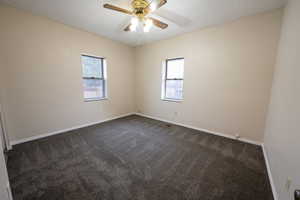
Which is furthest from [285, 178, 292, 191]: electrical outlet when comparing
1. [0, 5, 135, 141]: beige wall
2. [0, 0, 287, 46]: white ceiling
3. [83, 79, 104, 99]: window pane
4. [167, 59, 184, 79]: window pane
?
[83, 79, 104, 99]: window pane

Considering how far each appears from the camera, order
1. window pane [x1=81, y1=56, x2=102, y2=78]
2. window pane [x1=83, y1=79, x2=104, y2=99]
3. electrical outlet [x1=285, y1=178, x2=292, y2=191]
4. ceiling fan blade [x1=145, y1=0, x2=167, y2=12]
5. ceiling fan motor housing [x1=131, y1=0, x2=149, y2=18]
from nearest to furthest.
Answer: electrical outlet [x1=285, y1=178, x2=292, y2=191]
ceiling fan blade [x1=145, y1=0, x2=167, y2=12]
ceiling fan motor housing [x1=131, y1=0, x2=149, y2=18]
window pane [x1=81, y1=56, x2=102, y2=78]
window pane [x1=83, y1=79, x2=104, y2=99]

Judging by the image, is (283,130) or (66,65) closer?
(283,130)

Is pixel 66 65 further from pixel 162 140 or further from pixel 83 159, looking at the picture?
pixel 162 140

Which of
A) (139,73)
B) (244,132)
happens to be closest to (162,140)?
(244,132)

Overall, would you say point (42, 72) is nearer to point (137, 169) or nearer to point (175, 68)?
point (137, 169)

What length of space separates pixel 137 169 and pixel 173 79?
2.75 metres

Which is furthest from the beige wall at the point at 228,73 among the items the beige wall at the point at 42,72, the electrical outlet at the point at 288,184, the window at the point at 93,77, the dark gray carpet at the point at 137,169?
the beige wall at the point at 42,72

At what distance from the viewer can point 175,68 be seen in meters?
3.66

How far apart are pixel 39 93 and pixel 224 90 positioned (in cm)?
414

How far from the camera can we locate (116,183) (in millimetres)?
1505

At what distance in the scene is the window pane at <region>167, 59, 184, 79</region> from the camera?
3537 mm

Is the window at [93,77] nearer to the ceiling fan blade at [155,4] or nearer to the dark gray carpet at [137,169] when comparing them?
the dark gray carpet at [137,169]

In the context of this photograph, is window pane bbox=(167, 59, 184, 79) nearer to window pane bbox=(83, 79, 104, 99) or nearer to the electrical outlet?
window pane bbox=(83, 79, 104, 99)

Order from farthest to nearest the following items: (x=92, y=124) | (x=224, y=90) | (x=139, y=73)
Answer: (x=139, y=73), (x=92, y=124), (x=224, y=90)
